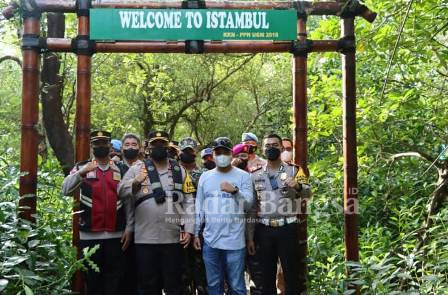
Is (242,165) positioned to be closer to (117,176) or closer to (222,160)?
(222,160)

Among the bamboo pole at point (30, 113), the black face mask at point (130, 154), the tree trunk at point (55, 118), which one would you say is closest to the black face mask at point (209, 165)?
the black face mask at point (130, 154)

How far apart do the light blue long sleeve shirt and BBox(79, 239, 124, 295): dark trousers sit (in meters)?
0.83

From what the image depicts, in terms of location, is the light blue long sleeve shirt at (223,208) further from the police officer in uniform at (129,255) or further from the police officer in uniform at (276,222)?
the police officer in uniform at (129,255)

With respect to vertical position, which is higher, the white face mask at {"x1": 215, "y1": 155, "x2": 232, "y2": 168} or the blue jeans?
the white face mask at {"x1": 215, "y1": 155, "x2": 232, "y2": 168}

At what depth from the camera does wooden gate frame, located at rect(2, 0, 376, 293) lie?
17.7ft

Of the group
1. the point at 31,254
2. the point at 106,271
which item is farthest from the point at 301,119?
the point at 31,254

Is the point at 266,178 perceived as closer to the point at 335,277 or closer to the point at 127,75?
the point at 335,277

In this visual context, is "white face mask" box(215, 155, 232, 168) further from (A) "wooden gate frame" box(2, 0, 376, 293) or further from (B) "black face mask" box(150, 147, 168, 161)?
(A) "wooden gate frame" box(2, 0, 376, 293)

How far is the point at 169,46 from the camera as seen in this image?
18.1ft

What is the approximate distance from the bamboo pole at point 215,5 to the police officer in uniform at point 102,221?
138cm

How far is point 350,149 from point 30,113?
3.44 metres

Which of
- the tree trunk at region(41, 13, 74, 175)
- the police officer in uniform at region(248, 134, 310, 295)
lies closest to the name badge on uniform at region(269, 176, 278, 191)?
the police officer in uniform at region(248, 134, 310, 295)

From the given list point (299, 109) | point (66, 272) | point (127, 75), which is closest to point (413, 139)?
point (299, 109)

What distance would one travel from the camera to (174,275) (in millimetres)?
5047
